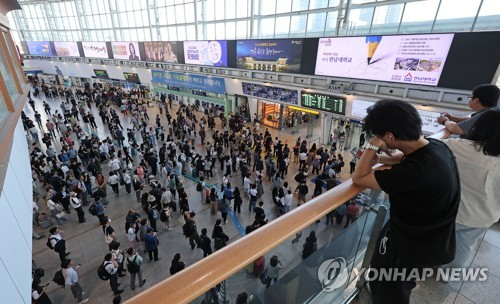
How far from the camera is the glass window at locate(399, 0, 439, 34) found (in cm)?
1127

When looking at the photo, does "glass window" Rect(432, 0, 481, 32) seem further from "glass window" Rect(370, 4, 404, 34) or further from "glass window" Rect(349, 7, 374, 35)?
"glass window" Rect(349, 7, 374, 35)

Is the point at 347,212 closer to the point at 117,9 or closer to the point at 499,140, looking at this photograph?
the point at 499,140

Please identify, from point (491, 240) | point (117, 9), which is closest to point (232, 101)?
point (491, 240)

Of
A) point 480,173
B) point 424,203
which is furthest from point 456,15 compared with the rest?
point 424,203

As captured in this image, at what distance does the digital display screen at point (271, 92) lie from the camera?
15.0m

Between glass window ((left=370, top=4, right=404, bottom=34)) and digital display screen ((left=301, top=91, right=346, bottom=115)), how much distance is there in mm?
4607

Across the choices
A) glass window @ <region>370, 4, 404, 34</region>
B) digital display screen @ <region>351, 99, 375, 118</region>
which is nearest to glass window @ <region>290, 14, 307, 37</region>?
glass window @ <region>370, 4, 404, 34</region>

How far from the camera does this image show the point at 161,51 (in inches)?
888

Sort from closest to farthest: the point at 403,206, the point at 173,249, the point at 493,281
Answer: the point at 403,206
the point at 493,281
the point at 173,249

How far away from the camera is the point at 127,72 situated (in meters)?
26.7

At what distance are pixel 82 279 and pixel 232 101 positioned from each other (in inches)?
621

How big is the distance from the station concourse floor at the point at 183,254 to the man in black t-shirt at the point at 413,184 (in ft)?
1.47

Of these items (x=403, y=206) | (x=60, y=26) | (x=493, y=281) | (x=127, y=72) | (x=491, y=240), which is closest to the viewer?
(x=403, y=206)

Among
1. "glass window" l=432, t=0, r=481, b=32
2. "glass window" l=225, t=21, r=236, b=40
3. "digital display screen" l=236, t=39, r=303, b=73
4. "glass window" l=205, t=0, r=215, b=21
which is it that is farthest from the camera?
"glass window" l=205, t=0, r=215, b=21
